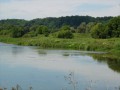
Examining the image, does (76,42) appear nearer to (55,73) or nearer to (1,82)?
(55,73)

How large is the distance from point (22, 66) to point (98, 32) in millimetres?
32526

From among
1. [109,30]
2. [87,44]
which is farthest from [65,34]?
[87,44]

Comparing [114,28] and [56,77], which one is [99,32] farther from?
[56,77]

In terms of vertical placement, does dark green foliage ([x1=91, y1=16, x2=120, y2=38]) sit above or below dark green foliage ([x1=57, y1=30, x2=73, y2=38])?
above

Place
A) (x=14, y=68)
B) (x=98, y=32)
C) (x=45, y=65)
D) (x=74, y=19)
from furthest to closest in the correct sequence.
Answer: (x=74, y=19) < (x=98, y=32) < (x=45, y=65) < (x=14, y=68)

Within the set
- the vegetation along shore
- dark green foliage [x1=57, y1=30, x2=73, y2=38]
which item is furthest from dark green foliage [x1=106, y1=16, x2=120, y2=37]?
dark green foliage [x1=57, y1=30, x2=73, y2=38]

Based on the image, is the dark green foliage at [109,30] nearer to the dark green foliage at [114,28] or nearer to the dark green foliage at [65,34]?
the dark green foliage at [114,28]

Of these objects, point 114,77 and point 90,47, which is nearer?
point 114,77

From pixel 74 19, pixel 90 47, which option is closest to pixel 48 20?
pixel 74 19

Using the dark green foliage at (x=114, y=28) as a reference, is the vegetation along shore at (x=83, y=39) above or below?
below

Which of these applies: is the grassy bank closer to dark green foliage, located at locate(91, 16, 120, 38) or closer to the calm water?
dark green foliage, located at locate(91, 16, 120, 38)

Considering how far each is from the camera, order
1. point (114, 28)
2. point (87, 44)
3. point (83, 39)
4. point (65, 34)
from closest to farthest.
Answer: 1. point (87, 44)
2. point (83, 39)
3. point (114, 28)
4. point (65, 34)

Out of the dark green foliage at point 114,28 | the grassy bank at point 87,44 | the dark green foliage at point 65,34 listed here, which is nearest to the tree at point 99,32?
the dark green foliage at point 114,28

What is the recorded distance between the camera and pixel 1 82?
1592 cm
